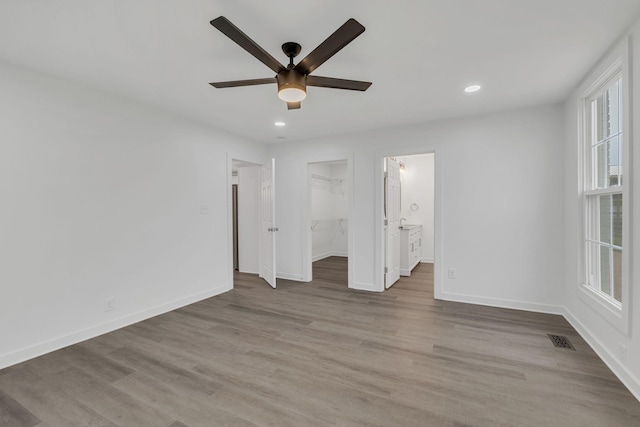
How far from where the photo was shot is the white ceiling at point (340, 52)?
1784 millimetres

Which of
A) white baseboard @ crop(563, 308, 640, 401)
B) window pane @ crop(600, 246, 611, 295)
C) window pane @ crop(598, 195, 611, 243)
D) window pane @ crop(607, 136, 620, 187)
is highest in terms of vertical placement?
window pane @ crop(607, 136, 620, 187)

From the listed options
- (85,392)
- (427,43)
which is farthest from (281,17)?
(85,392)

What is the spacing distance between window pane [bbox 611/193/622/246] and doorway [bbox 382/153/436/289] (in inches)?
71.1

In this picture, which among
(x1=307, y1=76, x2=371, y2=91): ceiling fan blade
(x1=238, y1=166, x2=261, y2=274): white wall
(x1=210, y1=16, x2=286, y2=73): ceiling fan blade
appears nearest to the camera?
(x1=210, y1=16, x2=286, y2=73): ceiling fan blade

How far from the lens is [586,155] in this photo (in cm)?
287

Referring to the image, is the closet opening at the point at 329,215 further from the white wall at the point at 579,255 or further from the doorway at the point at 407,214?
the white wall at the point at 579,255

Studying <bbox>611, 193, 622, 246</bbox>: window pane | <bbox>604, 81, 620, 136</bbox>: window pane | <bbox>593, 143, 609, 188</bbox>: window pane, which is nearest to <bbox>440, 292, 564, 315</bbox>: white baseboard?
<bbox>611, 193, 622, 246</bbox>: window pane

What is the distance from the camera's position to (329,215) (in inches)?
307

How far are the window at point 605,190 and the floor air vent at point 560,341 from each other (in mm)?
547

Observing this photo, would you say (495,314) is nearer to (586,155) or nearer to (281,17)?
(586,155)

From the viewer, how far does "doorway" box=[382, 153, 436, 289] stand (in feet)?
14.7

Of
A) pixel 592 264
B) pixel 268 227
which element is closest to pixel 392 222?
pixel 268 227

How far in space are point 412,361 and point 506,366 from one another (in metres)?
0.73

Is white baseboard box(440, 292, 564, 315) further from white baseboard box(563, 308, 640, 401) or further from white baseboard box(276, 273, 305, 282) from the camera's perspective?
white baseboard box(276, 273, 305, 282)
